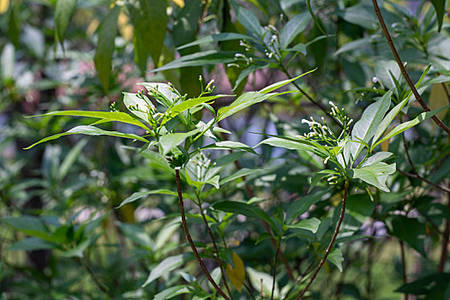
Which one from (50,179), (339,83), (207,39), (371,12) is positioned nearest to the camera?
(207,39)

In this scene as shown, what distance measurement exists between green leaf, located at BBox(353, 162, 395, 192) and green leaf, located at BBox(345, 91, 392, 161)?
0.12ft

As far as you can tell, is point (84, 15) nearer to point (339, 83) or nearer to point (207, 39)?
point (339, 83)

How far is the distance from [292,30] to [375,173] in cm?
27

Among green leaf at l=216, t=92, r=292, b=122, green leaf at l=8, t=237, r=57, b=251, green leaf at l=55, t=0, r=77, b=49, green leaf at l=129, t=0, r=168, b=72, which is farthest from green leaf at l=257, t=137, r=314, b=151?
green leaf at l=8, t=237, r=57, b=251

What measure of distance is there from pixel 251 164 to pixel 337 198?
22cm

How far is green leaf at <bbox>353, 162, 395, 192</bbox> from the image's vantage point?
14.0 inches

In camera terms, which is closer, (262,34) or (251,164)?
(262,34)

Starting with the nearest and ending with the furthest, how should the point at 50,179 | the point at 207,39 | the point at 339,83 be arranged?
1. the point at 207,39
2. the point at 339,83
3. the point at 50,179

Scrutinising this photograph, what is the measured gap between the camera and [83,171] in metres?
1.34

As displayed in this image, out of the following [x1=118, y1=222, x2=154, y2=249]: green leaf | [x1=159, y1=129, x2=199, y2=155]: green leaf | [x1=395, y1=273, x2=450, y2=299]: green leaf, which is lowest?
[x1=395, y1=273, x2=450, y2=299]: green leaf

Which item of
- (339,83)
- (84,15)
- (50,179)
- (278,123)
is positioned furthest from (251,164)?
(84,15)

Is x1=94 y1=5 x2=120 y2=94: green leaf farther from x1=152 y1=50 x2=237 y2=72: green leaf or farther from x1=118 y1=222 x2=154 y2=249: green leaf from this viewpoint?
x1=118 y1=222 x2=154 y2=249: green leaf

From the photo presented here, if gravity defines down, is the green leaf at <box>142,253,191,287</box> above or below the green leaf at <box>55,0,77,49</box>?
below

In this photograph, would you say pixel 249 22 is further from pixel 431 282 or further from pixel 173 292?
pixel 431 282
